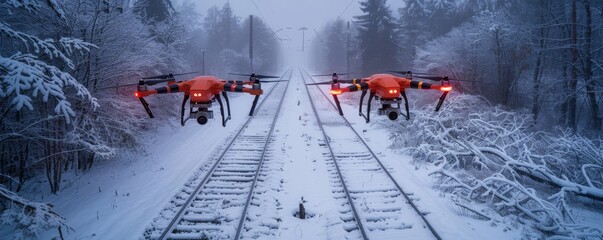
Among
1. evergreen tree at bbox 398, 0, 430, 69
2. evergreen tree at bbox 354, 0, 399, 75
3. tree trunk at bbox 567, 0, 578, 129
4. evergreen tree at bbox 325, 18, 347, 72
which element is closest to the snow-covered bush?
tree trunk at bbox 567, 0, 578, 129

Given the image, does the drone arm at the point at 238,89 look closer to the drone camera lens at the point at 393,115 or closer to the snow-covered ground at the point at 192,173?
the drone camera lens at the point at 393,115

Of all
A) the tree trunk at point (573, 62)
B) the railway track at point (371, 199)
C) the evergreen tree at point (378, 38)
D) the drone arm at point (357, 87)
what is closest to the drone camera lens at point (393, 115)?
the drone arm at point (357, 87)

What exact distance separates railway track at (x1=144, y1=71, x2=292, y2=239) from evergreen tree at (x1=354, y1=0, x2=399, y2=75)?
92.6 ft

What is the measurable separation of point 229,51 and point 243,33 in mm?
15209

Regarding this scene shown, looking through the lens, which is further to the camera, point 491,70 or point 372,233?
point 491,70

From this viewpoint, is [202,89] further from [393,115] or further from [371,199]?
[371,199]

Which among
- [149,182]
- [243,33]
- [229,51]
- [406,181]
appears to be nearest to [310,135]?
[406,181]

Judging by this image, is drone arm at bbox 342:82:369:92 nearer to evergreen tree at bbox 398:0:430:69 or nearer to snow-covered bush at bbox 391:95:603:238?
snow-covered bush at bbox 391:95:603:238

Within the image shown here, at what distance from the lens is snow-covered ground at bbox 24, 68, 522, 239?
9094 millimetres

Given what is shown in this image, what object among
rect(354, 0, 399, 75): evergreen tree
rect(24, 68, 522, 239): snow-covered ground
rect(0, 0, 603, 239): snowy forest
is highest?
rect(354, 0, 399, 75): evergreen tree

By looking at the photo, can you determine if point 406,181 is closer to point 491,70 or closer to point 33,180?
point 33,180

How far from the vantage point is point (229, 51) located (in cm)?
6094

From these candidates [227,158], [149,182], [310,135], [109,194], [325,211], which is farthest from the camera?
[310,135]

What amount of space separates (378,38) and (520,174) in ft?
98.6
